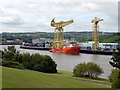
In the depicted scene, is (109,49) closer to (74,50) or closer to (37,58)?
(74,50)

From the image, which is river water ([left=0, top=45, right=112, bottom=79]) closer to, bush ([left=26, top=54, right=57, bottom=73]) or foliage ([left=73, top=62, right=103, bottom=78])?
foliage ([left=73, top=62, right=103, bottom=78])

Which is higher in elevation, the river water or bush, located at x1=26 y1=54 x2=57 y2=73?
bush, located at x1=26 y1=54 x2=57 y2=73

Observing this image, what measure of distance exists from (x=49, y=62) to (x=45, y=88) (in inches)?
773

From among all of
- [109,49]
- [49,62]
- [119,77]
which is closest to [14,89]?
[119,77]

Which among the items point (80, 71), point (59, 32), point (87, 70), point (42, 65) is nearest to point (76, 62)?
point (42, 65)

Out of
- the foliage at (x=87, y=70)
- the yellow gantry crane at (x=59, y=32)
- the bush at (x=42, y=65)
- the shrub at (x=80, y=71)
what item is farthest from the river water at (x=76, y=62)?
the yellow gantry crane at (x=59, y=32)

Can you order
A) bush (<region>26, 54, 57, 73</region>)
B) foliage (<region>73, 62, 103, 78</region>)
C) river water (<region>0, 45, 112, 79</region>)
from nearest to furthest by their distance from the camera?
foliage (<region>73, 62, 103, 78</region>) < bush (<region>26, 54, 57, 73</region>) < river water (<region>0, 45, 112, 79</region>)

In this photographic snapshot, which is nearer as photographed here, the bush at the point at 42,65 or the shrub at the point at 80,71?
the shrub at the point at 80,71

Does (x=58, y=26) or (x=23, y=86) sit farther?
(x=58, y=26)

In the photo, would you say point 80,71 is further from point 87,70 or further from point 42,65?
point 42,65

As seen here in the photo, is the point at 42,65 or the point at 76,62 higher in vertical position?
the point at 42,65

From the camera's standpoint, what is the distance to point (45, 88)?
8.73m

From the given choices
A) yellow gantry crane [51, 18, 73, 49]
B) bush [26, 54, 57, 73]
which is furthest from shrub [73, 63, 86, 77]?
yellow gantry crane [51, 18, 73, 49]

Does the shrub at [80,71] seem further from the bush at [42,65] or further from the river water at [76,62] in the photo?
the bush at [42,65]
